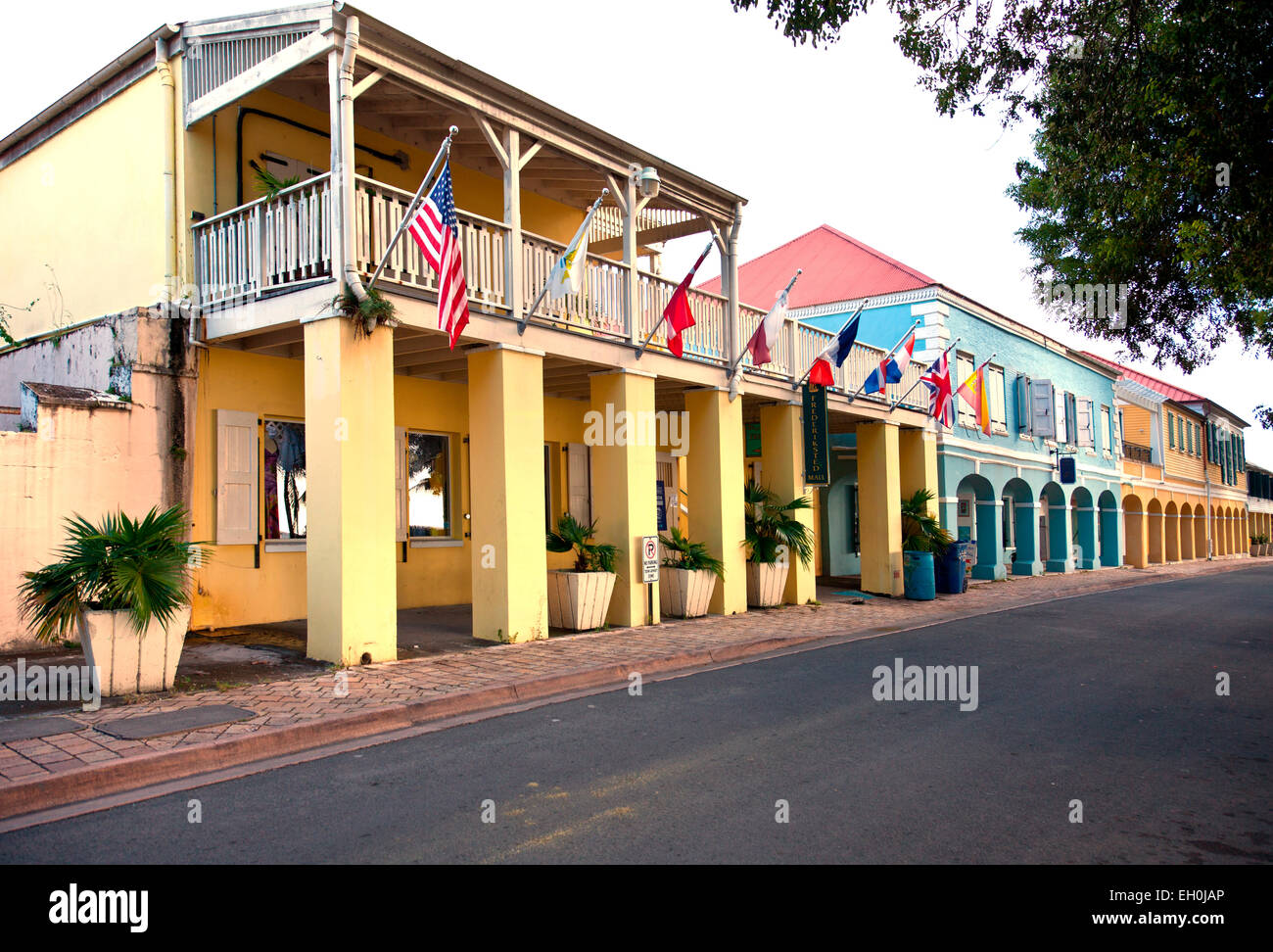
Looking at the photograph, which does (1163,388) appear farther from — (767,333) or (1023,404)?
(767,333)

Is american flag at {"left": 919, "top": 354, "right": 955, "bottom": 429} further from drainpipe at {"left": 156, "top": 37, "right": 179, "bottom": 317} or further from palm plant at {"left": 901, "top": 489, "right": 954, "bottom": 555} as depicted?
drainpipe at {"left": 156, "top": 37, "right": 179, "bottom": 317}

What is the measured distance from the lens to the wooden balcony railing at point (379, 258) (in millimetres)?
9891

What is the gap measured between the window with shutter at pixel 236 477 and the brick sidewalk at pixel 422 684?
128 inches

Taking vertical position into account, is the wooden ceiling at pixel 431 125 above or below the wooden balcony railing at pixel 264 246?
above

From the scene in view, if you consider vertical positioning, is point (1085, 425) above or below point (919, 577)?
above

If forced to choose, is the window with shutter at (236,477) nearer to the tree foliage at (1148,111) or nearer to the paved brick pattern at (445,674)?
the paved brick pattern at (445,674)

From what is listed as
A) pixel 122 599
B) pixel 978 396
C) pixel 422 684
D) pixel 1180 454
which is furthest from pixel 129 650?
pixel 1180 454

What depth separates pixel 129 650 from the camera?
7.57 metres

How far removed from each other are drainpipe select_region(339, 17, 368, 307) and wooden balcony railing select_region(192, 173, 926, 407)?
118mm

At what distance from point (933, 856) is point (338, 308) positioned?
24.5ft

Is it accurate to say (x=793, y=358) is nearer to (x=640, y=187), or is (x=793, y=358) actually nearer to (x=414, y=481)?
(x=640, y=187)

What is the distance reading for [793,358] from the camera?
16.9 metres

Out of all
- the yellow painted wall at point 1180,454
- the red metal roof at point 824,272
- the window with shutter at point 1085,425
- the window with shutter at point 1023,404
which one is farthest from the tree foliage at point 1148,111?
the yellow painted wall at point 1180,454

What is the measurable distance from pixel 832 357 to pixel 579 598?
6.99m
